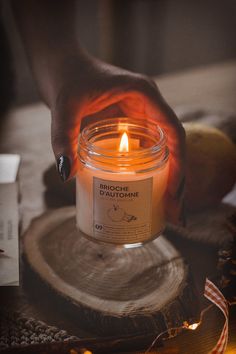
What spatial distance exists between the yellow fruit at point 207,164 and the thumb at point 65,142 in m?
0.17

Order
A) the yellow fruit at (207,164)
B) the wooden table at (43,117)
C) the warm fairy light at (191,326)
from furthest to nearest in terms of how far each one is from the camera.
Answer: the wooden table at (43,117), the yellow fruit at (207,164), the warm fairy light at (191,326)

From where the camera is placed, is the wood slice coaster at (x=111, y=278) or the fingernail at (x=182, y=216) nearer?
the wood slice coaster at (x=111, y=278)

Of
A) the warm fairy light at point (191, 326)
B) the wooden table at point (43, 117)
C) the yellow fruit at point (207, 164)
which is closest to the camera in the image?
the warm fairy light at point (191, 326)

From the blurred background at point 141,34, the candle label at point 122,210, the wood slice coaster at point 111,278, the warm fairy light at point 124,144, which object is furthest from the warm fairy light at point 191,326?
the blurred background at point 141,34

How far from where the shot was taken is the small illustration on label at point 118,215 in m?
0.74

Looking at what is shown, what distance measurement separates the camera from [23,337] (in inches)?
26.6

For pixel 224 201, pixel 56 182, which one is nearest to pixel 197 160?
pixel 224 201

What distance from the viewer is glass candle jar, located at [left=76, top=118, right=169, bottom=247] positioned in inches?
28.6

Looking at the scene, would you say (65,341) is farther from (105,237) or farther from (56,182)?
(56,182)

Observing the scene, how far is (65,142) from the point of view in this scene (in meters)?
0.75

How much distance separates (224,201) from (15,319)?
1.28 ft

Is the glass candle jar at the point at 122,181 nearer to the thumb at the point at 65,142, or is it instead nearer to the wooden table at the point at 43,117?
the thumb at the point at 65,142

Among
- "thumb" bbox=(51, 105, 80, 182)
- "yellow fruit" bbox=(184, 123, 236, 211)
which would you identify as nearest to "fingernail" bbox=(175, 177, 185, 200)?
"yellow fruit" bbox=(184, 123, 236, 211)

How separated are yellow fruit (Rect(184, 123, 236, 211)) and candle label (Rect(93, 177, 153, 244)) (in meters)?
0.11
